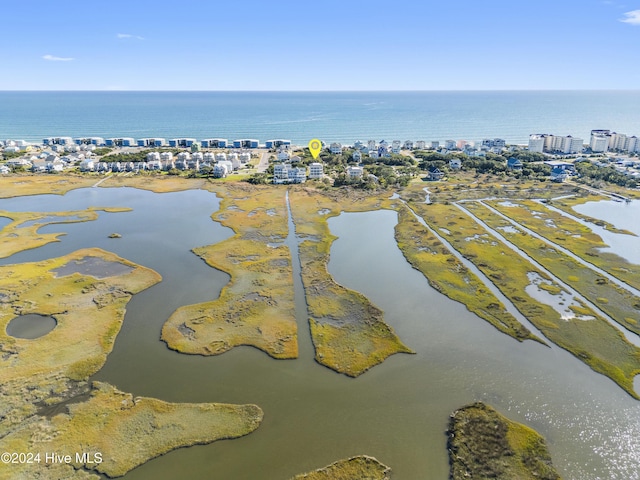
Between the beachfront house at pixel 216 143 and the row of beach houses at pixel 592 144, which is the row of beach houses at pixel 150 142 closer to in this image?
the beachfront house at pixel 216 143

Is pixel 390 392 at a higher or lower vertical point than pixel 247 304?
lower

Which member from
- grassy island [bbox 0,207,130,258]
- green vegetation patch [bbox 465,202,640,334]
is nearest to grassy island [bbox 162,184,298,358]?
grassy island [bbox 0,207,130,258]

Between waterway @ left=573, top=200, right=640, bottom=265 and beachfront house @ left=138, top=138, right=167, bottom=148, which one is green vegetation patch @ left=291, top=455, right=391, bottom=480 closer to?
waterway @ left=573, top=200, right=640, bottom=265

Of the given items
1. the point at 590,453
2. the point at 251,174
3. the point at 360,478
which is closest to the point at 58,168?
the point at 251,174

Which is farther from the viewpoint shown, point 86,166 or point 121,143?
point 121,143

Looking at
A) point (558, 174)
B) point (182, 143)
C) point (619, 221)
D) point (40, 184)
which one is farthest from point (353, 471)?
point (182, 143)

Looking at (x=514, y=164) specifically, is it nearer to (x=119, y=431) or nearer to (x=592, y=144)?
(x=592, y=144)

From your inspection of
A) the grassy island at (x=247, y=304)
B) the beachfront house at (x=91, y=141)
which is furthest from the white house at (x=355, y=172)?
the beachfront house at (x=91, y=141)
